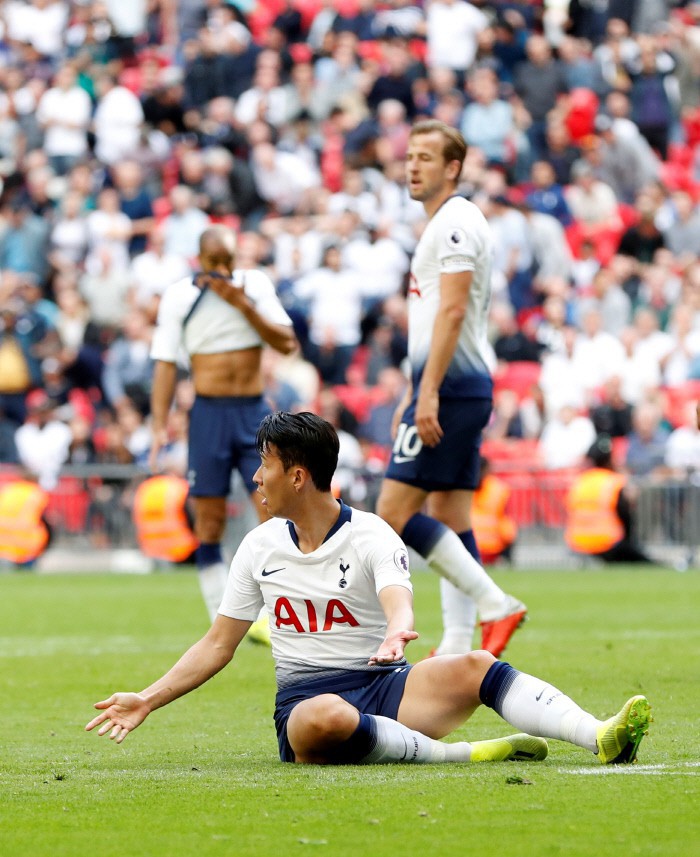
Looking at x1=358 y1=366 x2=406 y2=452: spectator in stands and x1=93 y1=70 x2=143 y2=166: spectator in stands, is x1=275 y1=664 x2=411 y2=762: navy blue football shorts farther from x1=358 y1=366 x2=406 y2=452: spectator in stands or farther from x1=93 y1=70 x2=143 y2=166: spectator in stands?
x1=93 y1=70 x2=143 y2=166: spectator in stands

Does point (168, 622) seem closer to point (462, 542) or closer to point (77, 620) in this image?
point (77, 620)

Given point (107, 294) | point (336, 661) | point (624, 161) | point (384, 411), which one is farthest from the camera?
point (624, 161)

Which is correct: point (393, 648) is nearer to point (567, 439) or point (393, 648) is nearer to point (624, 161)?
point (567, 439)

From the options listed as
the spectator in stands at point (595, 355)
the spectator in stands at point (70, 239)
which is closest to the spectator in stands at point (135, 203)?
the spectator in stands at point (70, 239)

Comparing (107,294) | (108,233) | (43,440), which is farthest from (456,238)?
(108,233)

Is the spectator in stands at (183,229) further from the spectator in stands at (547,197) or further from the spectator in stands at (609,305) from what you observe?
the spectator in stands at (609,305)

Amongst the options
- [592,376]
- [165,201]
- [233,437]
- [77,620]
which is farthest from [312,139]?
[233,437]

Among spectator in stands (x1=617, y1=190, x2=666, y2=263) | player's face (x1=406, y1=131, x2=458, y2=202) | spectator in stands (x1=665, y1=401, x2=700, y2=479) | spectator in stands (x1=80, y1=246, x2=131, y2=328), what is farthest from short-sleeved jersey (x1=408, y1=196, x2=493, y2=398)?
spectator in stands (x1=80, y1=246, x2=131, y2=328)

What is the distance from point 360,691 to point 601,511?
13.9m

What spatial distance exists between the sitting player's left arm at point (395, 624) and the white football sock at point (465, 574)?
127 inches

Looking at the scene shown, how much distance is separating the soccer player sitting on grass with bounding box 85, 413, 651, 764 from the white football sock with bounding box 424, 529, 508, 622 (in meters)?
2.97

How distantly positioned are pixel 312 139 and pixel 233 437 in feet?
51.5

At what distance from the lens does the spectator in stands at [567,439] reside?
2070cm

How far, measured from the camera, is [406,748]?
6117 mm
